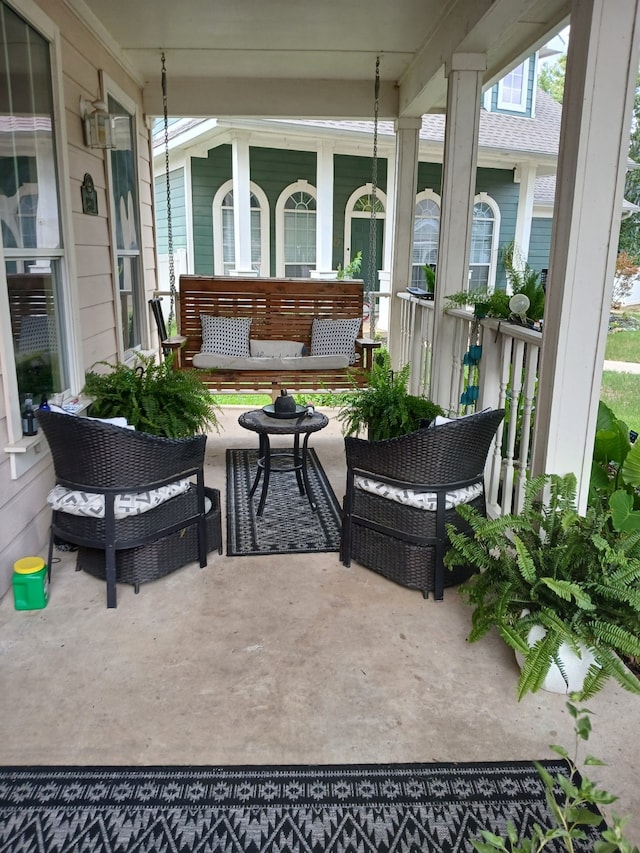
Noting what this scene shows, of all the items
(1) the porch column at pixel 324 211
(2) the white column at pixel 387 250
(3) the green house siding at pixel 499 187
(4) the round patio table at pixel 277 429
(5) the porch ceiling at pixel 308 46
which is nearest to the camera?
(4) the round patio table at pixel 277 429

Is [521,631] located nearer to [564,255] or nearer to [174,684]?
[174,684]

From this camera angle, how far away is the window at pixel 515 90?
10180 millimetres

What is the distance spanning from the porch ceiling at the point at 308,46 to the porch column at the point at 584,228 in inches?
42.9

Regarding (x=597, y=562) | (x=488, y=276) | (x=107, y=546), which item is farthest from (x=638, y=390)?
(x=107, y=546)

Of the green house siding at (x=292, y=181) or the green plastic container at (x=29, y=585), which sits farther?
the green house siding at (x=292, y=181)

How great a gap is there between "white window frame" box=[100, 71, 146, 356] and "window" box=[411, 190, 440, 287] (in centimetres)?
538

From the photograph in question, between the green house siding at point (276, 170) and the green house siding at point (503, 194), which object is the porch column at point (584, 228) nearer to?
the green house siding at point (276, 170)

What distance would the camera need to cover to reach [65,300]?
3.70 metres

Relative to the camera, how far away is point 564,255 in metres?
2.39

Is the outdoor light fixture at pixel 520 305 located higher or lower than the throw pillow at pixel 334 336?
higher

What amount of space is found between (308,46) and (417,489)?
12.0ft

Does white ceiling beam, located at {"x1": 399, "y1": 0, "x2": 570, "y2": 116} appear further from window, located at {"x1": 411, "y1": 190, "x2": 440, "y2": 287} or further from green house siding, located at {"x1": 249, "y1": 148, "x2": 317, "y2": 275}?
window, located at {"x1": 411, "y1": 190, "x2": 440, "y2": 287}

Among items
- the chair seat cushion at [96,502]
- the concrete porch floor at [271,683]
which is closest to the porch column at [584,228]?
the concrete porch floor at [271,683]

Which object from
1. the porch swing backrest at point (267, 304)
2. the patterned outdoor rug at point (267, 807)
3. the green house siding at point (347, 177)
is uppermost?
the green house siding at point (347, 177)
